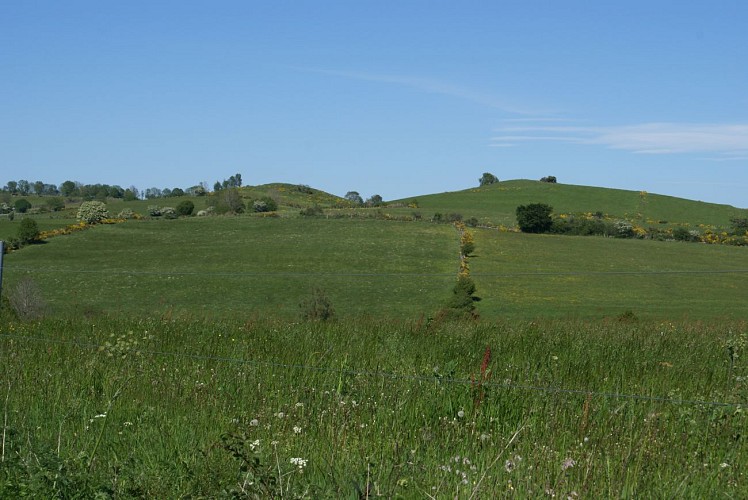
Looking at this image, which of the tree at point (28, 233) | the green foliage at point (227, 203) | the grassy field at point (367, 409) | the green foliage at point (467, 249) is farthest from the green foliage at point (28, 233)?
the grassy field at point (367, 409)

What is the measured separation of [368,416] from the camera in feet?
19.1

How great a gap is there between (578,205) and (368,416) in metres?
118

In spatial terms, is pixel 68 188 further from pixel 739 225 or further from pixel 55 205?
pixel 739 225

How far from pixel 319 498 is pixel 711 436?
2.98 meters

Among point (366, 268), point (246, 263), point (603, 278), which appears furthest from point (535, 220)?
point (246, 263)

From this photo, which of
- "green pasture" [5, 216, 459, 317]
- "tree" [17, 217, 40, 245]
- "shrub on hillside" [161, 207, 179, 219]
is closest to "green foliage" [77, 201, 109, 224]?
"green pasture" [5, 216, 459, 317]

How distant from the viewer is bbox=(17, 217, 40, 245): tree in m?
71.2

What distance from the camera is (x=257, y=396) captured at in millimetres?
6547

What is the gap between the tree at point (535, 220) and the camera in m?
88.4

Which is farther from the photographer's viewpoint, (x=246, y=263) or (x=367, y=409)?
(x=246, y=263)

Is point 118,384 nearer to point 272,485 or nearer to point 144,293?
point 272,485

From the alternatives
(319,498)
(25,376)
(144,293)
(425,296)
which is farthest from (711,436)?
(144,293)

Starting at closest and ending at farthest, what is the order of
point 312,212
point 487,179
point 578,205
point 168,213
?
point 168,213 → point 312,212 → point 578,205 → point 487,179

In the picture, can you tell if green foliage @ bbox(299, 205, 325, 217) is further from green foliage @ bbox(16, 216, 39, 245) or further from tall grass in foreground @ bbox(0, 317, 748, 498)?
tall grass in foreground @ bbox(0, 317, 748, 498)
